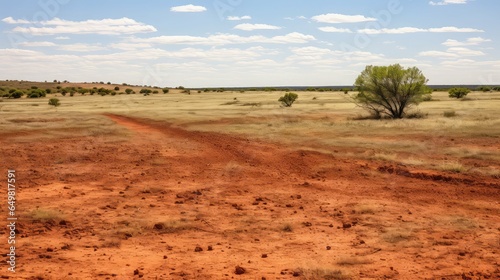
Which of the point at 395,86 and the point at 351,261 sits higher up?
the point at 395,86

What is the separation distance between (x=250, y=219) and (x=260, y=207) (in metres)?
1.03

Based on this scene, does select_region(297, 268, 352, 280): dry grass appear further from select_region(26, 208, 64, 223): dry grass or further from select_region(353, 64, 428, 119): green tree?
select_region(353, 64, 428, 119): green tree

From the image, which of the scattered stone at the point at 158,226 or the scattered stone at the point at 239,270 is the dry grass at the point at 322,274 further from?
the scattered stone at the point at 158,226

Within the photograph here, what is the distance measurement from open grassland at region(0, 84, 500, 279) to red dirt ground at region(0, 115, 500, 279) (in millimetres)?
36

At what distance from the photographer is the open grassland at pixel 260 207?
298 inches

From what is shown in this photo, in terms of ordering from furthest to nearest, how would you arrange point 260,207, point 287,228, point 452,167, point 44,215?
point 452,167, point 260,207, point 44,215, point 287,228

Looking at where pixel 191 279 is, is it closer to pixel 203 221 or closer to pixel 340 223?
pixel 203 221

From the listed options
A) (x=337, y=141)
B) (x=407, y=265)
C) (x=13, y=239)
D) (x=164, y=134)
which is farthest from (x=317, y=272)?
(x=164, y=134)

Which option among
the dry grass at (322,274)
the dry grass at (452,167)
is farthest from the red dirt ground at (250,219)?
the dry grass at (452,167)

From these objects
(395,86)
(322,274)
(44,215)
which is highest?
(395,86)

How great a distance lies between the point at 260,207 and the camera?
11.1 metres

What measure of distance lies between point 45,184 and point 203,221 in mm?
6099

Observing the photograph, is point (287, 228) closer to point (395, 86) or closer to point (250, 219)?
point (250, 219)

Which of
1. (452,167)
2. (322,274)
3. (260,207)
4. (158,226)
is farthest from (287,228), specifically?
(452,167)
